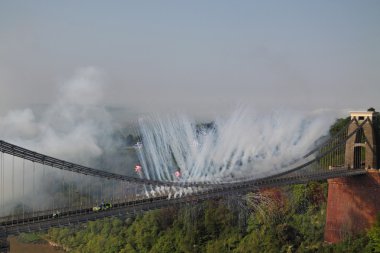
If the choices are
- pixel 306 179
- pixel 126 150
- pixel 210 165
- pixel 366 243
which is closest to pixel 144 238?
pixel 210 165

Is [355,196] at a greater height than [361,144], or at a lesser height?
lesser

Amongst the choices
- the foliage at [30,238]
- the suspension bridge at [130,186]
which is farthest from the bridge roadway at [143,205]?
the foliage at [30,238]

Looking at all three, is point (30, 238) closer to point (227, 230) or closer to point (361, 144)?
point (227, 230)

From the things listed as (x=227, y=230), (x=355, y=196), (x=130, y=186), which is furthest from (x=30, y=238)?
(x=355, y=196)

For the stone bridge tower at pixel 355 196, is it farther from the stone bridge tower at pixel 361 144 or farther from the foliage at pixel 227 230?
the foliage at pixel 227 230

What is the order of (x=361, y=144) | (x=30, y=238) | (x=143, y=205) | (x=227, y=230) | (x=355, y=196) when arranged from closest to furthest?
(x=143, y=205) → (x=355, y=196) → (x=227, y=230) → (x=361, y=144) → (x=30, y=238)

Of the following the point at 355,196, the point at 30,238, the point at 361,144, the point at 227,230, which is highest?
the point at 361,144

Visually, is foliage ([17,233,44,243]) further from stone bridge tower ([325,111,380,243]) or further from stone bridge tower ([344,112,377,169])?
stone bridge tower ([344,112,377,169])

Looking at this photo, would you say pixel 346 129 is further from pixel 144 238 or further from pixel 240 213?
pixel 144 238

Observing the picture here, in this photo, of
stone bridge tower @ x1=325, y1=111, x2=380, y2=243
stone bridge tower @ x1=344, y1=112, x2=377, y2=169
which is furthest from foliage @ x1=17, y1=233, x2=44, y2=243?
stone bridge tower @ x1=344, y1=112, x2=377, y2=169
